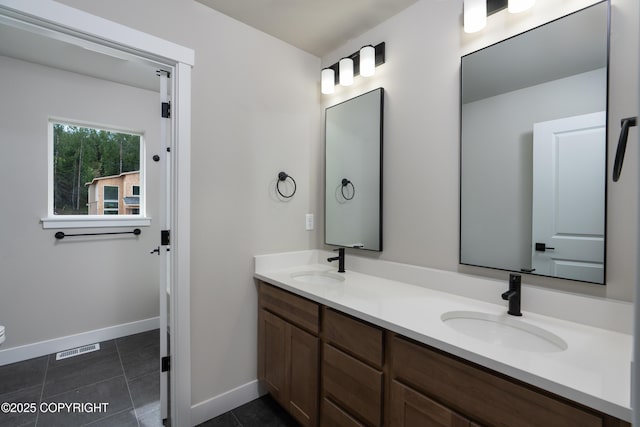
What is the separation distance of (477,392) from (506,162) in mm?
995

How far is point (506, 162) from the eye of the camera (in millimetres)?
1324

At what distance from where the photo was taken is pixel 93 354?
2.50m

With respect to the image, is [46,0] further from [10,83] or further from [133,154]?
[133,154]

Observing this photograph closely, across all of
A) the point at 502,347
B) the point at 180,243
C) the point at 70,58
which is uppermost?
the point at 70,58

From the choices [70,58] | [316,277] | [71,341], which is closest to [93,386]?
[71,341]

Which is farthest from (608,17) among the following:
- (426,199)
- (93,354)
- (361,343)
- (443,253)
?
(93,354)

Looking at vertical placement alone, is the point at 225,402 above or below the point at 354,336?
below

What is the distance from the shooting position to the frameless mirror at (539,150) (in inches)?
42.9

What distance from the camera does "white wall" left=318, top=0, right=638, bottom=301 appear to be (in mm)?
1034

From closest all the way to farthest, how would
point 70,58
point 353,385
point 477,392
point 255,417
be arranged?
1. point 477,392
2. point 353,385
3. point 255,417
4. point 70,58

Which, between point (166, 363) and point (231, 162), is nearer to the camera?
point (166, 363)

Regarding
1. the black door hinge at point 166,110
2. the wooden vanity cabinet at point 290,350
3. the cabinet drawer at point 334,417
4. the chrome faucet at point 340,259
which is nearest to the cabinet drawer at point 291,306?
the wooden vanity cabinet at point 290,350

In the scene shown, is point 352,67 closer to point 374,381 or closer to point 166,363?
point 374,381

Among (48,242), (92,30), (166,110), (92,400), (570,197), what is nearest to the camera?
(570,197)
